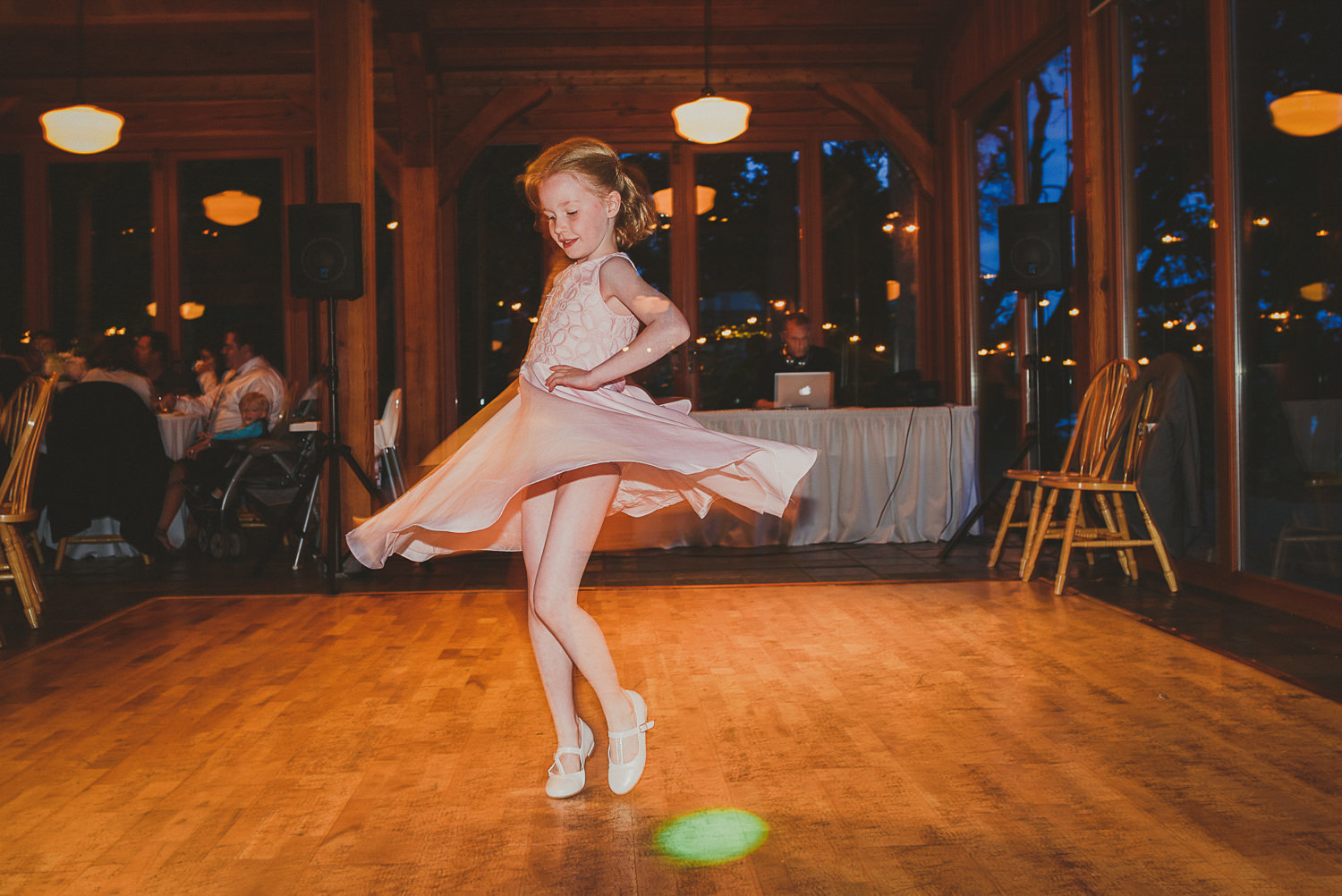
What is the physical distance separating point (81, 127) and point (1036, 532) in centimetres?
625

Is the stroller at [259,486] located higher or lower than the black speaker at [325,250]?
lower

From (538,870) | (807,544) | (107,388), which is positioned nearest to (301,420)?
(107,388)

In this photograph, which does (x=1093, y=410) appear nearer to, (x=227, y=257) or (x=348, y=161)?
(x=348, y=161)

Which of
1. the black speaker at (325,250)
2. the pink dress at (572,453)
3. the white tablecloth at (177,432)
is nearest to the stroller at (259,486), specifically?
the white tablecloth at (177,432)

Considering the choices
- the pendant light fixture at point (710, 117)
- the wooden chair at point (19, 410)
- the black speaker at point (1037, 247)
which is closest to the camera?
the wooden chair at point (19, 410)

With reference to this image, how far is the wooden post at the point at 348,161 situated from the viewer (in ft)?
17.3

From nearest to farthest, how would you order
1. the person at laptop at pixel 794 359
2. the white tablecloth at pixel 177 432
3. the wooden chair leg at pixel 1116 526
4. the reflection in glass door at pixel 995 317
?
1. the wooden chair leg at pixel 1116 526
2. the white tablecloth at pixel 177 432
3. the person at laptop at pixel 794 359
4. the reflection in glass door at pixel 995 317

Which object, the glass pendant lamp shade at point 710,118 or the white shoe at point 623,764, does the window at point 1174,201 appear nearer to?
the glass pendant lamp shade at point 710,118

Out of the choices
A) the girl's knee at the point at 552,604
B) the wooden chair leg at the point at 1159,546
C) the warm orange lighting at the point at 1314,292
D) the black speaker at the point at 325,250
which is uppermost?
the black speaker at the point at 325,250

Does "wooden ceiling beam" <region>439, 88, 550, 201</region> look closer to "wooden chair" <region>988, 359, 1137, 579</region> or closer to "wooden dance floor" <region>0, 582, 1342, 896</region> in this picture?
"wooden chair" <region>988, 359, 1137, 579</region>

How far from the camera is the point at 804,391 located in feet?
19.9

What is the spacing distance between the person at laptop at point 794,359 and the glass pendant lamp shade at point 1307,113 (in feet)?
10.1

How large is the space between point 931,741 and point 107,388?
458 centimetres

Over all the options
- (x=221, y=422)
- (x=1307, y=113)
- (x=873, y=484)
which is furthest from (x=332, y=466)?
(x=1307, y=113)
